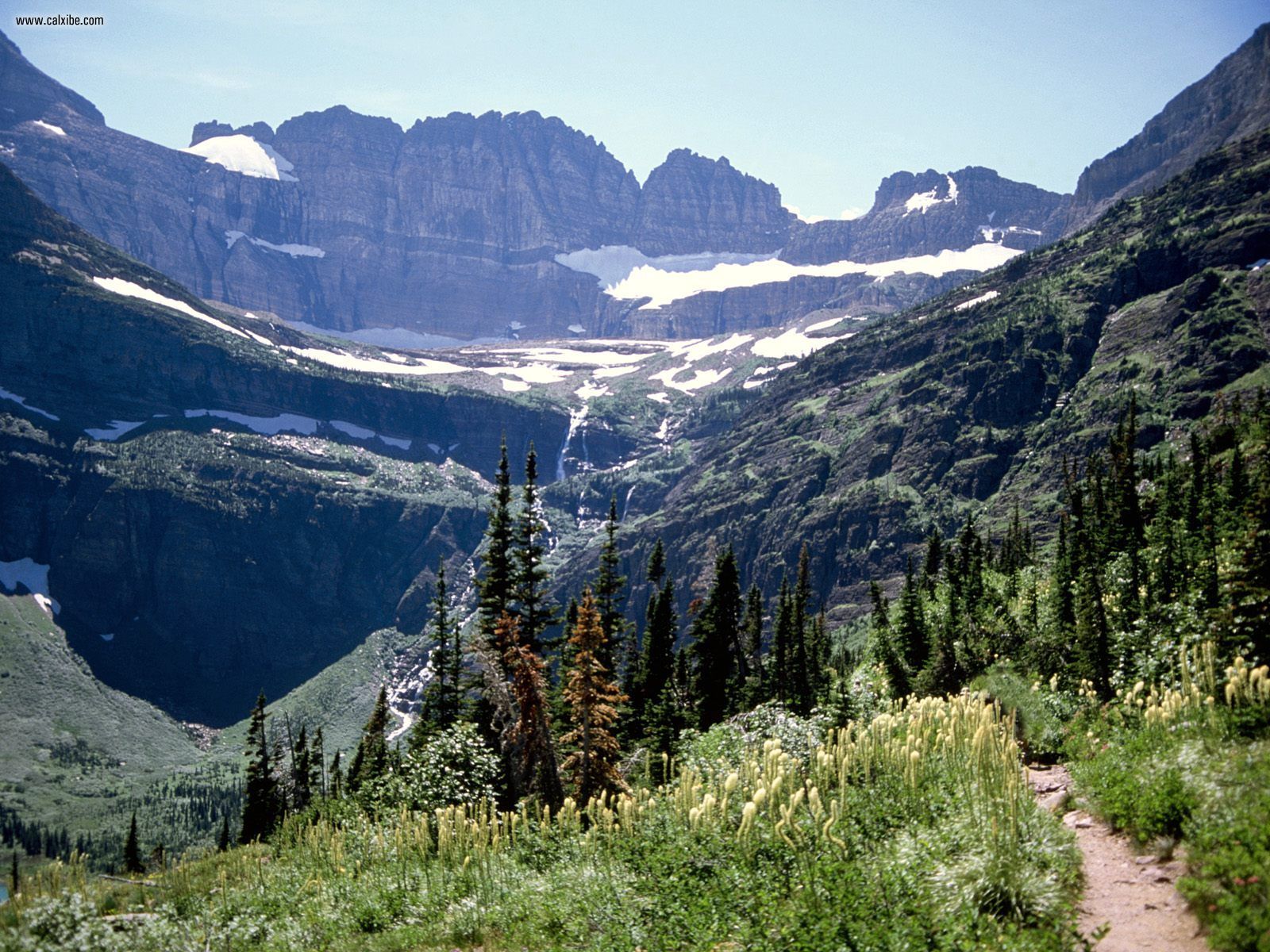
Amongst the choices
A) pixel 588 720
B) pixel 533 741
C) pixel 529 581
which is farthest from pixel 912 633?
pixel 533 741

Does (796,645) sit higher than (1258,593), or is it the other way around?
(1258,593)

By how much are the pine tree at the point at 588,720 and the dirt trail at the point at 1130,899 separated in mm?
12990

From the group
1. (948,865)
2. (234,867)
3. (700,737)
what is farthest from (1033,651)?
(234,867)

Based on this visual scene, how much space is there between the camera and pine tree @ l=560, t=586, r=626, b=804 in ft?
73.2

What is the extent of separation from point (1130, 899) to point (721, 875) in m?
4.25

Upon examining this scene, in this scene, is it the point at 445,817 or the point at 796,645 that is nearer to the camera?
the point at 445,817

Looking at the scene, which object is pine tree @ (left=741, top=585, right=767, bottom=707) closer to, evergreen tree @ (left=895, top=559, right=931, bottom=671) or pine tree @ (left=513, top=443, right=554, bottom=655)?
evergreen tree @ (left=895, top=559, right=931, bottom=671)

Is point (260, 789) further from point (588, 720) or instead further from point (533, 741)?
point (588, 720)

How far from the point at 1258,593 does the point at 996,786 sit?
203 inches

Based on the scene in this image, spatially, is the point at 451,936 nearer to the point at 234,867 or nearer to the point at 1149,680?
the point at 234,867

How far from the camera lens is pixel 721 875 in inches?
417

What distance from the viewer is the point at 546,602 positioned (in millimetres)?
39312

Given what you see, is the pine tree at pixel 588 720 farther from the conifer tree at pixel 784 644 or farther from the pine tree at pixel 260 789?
A: the pine tree at pixel 260 789

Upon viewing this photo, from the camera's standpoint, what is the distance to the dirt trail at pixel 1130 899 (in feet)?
26.6
